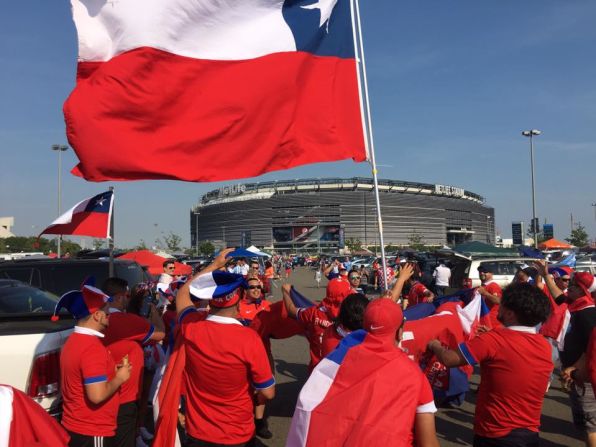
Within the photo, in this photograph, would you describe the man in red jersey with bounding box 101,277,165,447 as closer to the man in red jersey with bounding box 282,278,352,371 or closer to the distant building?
the man in red jersey with bounding box 282,278,352,371

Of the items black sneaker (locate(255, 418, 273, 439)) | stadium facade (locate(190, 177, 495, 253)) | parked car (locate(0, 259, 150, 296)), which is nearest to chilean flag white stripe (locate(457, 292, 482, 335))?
black sneaker (locate(255, 418, 273, 439))

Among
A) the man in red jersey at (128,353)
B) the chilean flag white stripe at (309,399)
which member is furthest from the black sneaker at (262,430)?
the chilean flag white stripe at (309,399)

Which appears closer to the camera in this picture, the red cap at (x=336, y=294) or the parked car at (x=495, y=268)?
the red cap at (x=336, y=294)

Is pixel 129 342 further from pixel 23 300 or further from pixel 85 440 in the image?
pixel 23 300

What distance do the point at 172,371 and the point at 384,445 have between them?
68.7 inches

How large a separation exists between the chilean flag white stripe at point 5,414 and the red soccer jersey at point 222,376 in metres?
1.37

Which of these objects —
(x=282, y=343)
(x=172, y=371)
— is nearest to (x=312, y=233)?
(x=282, y=343)

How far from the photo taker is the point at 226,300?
322 centimetres

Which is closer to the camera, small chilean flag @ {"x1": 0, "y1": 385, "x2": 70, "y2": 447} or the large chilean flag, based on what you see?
small chilean flag @ {"x1": 0, "y1": 385, "x2": 70, "y2": 447}

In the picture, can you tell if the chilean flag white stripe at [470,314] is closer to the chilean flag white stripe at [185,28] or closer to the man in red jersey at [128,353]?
the man in red jersey at [128,353]

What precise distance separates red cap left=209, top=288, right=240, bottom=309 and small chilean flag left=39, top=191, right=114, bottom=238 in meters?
3.72

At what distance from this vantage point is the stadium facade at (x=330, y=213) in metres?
130

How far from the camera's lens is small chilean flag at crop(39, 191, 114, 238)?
6.60 m

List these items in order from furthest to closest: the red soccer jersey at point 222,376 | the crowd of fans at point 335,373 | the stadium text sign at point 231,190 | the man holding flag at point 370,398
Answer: the stadium text sign at point 231,190, the red soccer jersey at point 222,376, the crowd of fans at point 335,373, the man holding flag at point 370,398
